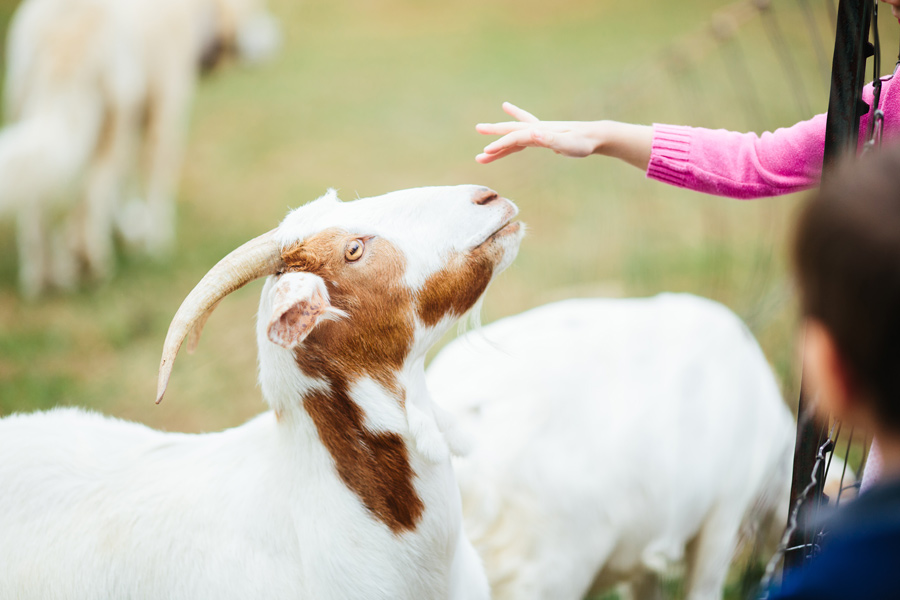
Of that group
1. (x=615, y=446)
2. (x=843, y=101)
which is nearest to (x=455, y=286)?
(x=843, y=101)

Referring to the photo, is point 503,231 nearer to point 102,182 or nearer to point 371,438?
point 371,438

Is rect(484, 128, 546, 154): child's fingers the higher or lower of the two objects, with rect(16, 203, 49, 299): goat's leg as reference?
higher

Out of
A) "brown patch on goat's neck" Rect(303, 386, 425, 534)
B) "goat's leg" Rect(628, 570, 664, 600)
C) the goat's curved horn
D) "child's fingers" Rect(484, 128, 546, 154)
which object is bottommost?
"goat's leg" Rect(628, 570, 664, 600)

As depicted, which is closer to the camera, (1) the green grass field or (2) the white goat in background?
(1) the green grass field

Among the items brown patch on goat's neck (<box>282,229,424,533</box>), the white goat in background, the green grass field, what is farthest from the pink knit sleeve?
the white goat in background

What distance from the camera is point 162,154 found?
235 inches

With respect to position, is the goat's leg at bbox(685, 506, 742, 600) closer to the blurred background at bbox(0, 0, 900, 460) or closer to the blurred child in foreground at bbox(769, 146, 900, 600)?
the blurred background at bbox(0, 0, 900, 460)

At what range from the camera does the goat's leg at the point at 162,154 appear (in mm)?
5855

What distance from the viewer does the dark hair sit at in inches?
32.1

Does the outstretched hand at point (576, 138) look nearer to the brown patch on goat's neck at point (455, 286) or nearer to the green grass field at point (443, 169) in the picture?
the brown patch on goat's neck at point (455, 286)

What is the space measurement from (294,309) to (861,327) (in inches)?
41.5

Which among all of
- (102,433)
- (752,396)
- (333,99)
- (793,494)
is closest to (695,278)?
(752,396)

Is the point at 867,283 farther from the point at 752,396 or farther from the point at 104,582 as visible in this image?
the point at 752,396

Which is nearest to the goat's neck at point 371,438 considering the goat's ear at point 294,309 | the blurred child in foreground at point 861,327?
the goat's ear at point 294,309
